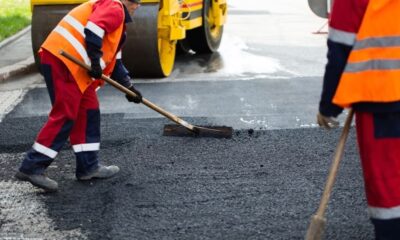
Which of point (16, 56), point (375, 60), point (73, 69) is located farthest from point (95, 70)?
point (16, 56)

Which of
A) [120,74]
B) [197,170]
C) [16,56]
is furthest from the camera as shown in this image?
[16,56]

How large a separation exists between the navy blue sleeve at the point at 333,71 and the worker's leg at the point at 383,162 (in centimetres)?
14

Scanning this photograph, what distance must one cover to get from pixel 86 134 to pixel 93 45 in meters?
0.63

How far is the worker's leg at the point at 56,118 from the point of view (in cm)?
463

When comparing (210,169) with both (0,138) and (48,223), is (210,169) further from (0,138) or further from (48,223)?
(0,138)

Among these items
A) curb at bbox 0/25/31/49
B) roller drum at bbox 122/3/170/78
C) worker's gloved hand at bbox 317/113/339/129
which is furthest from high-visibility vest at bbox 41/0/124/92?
curb at bbox 0/25/31/49

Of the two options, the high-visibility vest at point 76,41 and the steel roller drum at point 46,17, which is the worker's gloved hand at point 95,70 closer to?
the high-visibility vest at point 76,41

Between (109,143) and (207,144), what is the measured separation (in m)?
0.76

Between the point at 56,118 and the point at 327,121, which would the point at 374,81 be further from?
the point at 56,118

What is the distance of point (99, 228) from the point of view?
3939 mm

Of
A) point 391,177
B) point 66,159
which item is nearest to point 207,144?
point 66,159

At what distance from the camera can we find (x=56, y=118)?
15.3 ft

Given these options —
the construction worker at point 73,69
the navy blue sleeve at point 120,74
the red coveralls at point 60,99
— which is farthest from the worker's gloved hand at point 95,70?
the navy blue sleeve at point 120,74

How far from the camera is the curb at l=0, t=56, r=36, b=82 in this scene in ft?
28.0
